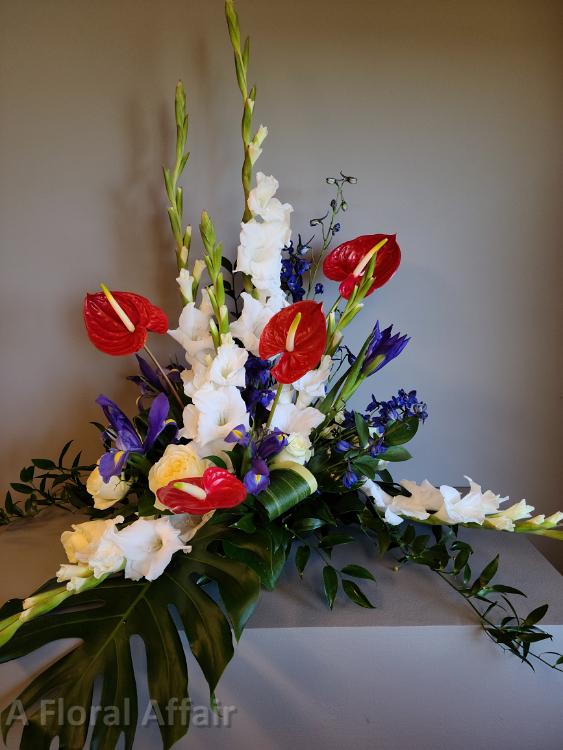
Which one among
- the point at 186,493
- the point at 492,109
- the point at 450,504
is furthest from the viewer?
the point at 492,109

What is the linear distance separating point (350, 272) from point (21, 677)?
0.79 m

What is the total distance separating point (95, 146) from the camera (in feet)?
3.90

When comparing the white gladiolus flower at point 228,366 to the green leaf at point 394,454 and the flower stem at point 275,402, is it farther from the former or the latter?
the green leaf at point 394,454

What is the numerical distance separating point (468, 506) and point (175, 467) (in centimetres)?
47

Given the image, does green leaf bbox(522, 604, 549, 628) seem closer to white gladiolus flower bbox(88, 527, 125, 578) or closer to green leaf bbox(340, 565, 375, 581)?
green leaf bbox(340, 565, 375, 581)

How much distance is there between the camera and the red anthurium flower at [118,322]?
892 millimetres

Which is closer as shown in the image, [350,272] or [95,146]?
[350,272]

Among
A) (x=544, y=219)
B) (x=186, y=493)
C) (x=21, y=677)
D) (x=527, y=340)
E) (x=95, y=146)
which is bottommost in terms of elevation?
(x=21, y=677)

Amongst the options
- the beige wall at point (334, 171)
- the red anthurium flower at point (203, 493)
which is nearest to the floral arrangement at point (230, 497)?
the red anthurium flower at point (203, 493)

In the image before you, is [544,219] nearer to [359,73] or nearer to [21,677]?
[359,73]

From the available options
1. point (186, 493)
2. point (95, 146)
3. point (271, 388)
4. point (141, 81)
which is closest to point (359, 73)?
point (141, 81)

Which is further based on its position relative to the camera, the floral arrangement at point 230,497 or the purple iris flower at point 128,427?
the purple iris flower at point 128,427

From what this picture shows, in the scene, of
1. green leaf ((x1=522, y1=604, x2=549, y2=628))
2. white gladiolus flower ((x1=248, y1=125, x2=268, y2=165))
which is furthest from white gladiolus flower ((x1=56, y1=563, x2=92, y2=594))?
white gladiolus flower ((x1=248, y1=125, x2=268, y2=165))

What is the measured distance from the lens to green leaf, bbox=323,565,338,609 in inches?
32.8
